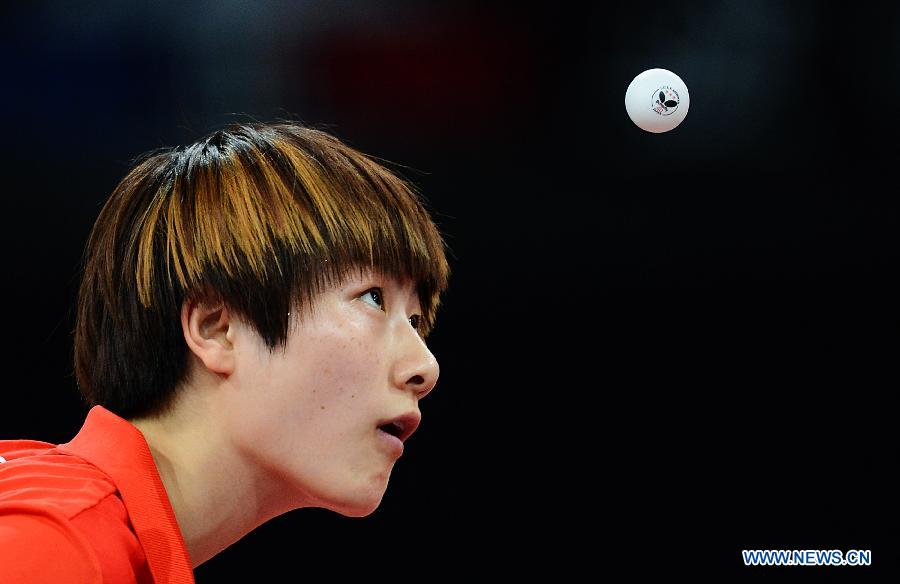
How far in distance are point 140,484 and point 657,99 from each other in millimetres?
2580

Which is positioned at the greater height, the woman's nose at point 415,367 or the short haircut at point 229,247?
the short haircut at point 229,247

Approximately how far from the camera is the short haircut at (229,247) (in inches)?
47.9

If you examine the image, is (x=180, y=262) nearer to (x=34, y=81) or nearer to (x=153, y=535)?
(x=153, y=535)

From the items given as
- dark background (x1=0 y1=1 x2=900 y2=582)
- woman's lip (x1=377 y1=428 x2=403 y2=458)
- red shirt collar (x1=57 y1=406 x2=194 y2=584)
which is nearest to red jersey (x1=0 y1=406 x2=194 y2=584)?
red shirt collar (x1=57 y1=406 x2=194 y2=584)

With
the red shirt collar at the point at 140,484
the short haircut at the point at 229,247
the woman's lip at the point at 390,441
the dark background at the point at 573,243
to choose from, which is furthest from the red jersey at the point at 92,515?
the dark background at the point at 573,243

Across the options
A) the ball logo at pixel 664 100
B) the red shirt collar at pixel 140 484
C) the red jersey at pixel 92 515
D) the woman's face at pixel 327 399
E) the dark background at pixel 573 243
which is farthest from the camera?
the dark background at pixel 573 243

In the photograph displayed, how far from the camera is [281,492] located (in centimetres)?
125

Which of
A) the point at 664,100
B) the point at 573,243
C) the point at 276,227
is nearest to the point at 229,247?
the point at 276,227

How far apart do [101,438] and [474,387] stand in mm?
2487

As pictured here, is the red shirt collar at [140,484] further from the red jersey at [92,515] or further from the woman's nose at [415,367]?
the woman's nose at [415,367]

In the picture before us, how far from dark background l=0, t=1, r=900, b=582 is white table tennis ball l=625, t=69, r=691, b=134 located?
0.67 feet

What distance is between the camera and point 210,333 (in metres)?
1.24

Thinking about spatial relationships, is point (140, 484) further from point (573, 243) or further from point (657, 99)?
point (573, 243)

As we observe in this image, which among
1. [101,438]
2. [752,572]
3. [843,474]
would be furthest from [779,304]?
[101,438]
